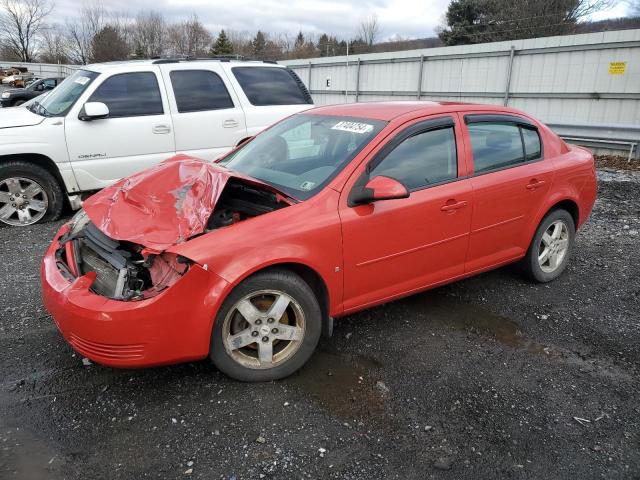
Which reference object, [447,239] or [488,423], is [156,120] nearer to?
[447,239]

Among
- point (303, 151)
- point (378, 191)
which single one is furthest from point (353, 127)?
point (378, 191)

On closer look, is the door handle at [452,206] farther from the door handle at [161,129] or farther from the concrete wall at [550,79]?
the concrete wall at [550,79]

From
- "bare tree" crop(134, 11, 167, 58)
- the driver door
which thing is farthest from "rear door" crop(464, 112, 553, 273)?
"bare tree" crop(134, 11, 167, 58)

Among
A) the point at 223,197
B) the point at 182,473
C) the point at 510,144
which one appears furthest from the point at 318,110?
the point at 182,473

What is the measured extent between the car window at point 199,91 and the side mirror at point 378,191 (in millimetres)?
4282

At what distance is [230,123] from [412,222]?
4203 mm

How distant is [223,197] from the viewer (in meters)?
3.34

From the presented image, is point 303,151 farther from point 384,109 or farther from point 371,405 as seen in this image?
point 371,405

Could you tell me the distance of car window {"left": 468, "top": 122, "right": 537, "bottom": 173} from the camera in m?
3.88

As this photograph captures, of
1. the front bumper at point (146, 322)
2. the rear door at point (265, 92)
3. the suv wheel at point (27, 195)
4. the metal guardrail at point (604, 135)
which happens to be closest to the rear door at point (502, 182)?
the front bumper at point (146, 322)

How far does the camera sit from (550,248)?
461cm

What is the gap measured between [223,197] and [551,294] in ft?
9.94

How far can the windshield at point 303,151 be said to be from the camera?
11.0ft

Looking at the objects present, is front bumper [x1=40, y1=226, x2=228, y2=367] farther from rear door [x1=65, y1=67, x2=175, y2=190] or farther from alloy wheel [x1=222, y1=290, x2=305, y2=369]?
rear door [x1=65, y1=67, x2=175, y2=190]
